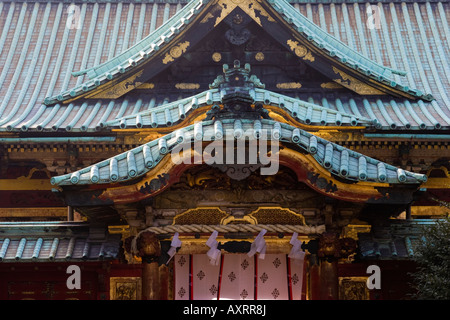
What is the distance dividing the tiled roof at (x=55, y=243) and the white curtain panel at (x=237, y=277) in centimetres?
167

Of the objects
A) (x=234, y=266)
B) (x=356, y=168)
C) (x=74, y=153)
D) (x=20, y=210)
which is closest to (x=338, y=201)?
(x=356, y=168)

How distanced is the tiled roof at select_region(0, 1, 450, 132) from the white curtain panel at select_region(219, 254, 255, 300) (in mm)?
4632

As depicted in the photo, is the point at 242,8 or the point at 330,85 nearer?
the point at 242,8

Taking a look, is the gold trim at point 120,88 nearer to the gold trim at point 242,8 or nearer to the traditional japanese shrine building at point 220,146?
the traditional japanese shrine building at point 220,146

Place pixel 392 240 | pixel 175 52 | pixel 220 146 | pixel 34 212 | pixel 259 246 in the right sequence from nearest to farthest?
pixel 220 146 → pixel 259 246 → pixel 392 240 → pixel 34 212 → pixel 175 52

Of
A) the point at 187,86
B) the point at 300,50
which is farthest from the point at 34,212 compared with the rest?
the point at 300,50

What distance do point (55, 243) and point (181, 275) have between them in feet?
5.82

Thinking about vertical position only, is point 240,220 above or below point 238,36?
below

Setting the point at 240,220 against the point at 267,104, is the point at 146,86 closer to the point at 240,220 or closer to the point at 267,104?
the point at 267,104

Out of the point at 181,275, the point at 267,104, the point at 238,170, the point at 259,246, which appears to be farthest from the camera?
the point at 267,104

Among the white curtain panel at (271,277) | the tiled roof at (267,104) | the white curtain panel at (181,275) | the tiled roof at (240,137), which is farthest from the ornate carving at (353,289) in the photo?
the tiled roof at (267,104)

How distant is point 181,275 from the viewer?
12.4 meters

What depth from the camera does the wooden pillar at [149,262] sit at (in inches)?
453

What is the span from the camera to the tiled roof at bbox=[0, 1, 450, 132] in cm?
1720
